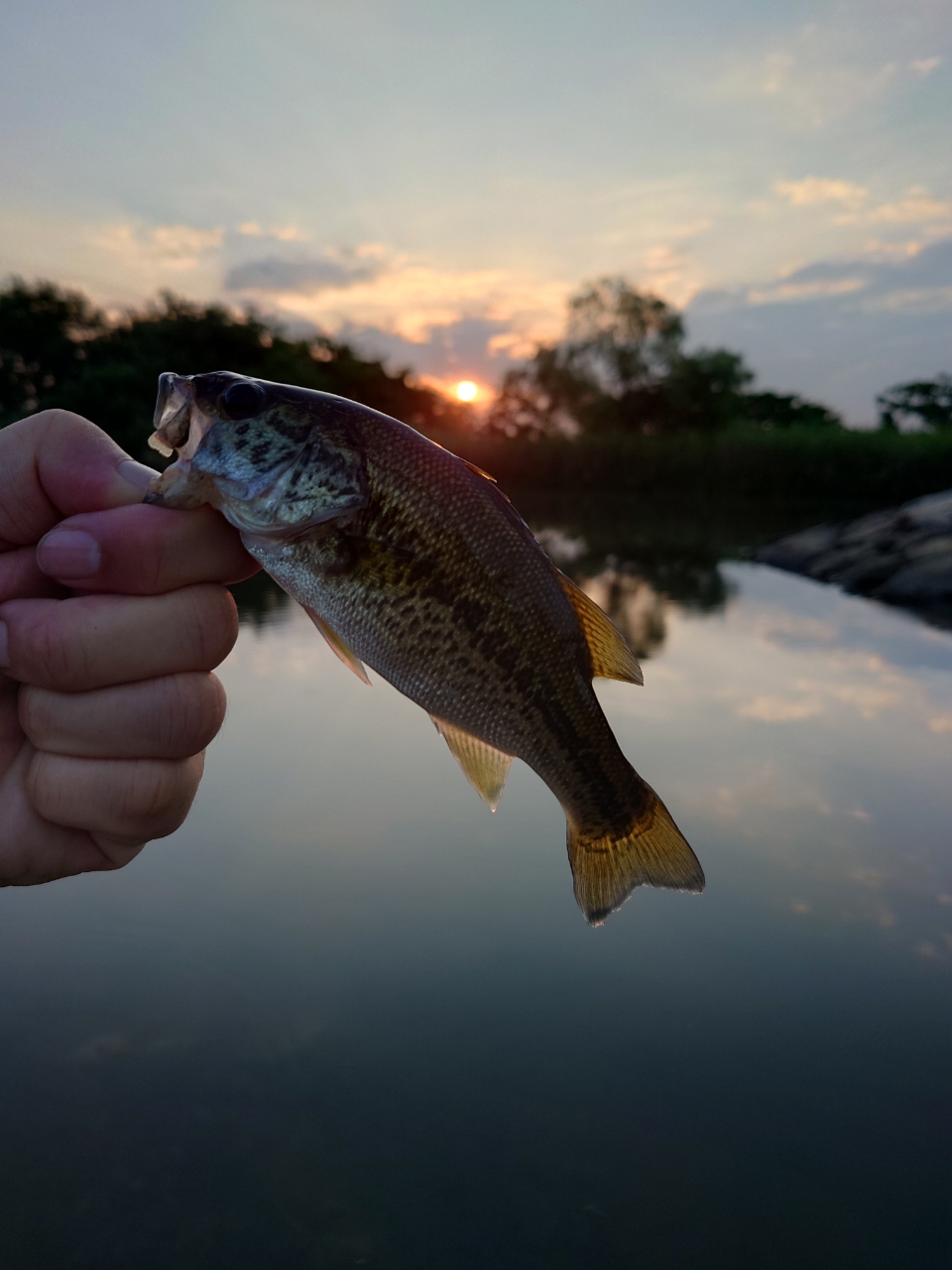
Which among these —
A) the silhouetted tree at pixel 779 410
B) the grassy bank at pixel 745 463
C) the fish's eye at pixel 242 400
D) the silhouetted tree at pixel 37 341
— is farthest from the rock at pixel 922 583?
the silhouetted tree at pixel 779 410

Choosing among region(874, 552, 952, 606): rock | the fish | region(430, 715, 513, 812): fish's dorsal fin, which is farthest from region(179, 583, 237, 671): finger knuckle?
region(874, 552, 952, 606): rock

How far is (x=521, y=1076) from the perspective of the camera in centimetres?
365

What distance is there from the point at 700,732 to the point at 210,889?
188 inches

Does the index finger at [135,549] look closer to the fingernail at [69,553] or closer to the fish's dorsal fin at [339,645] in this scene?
the fingernail at [69,553]

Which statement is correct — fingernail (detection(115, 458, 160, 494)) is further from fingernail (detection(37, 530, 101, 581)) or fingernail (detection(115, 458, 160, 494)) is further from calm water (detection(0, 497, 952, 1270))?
calm water (detection(0, 497, 952, 1270))

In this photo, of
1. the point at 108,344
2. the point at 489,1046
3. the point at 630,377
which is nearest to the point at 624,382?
the point at 630,377

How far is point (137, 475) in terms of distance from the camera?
6.19 ft

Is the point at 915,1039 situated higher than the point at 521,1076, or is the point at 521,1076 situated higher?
the point at 915,1039

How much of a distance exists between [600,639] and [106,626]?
1.17 metres

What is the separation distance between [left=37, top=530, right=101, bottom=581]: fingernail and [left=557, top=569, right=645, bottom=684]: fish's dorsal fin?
1072 millimetres

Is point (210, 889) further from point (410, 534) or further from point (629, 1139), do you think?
point (410, 534)

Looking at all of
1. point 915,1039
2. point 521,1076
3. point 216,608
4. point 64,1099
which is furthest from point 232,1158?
point 915,1039

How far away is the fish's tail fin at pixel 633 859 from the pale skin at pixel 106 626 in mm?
1022

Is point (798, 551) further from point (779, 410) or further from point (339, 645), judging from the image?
point (779, 410)
